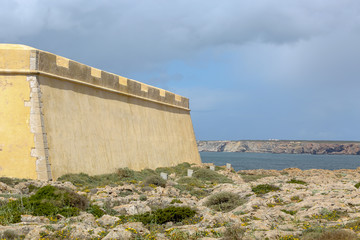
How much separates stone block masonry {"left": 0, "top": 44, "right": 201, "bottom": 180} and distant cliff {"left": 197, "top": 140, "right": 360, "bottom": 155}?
121695 millimetres

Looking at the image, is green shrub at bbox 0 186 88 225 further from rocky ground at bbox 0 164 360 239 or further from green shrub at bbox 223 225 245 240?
green shrub at bbox 223 225 245 240

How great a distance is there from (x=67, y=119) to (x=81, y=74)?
2520 millimetres

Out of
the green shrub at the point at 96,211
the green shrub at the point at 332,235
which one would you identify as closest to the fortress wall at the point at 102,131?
the green shrub at the point at 96,211

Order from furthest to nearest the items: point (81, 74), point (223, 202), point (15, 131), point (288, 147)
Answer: point (288, 147) < point (81, 74) < point (15, 131) < point (223, 202)

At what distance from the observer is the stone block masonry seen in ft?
50.1

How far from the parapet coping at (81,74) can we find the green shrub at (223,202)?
8.53 m

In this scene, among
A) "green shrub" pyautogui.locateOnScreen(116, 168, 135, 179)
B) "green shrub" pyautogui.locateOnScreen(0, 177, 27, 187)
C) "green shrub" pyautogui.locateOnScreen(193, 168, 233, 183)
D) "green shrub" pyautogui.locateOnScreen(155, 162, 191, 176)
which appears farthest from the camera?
"green shrub" pyautogui.locateOnScreen(155, 162, 191, 176)

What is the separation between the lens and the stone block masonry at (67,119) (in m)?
15.3

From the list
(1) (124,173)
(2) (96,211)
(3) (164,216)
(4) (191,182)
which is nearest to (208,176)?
(4) (191,182)

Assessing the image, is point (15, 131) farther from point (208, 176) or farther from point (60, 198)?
point (208, 176)

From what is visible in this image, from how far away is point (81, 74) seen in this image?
18.6m

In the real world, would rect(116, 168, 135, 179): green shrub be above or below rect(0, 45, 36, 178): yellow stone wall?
below

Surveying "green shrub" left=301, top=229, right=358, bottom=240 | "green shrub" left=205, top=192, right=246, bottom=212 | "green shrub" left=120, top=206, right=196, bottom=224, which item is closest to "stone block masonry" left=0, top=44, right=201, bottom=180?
"green shrub" left=120, top=206, right=196, bottom=224

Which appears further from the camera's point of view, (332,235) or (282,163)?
(282,163)
